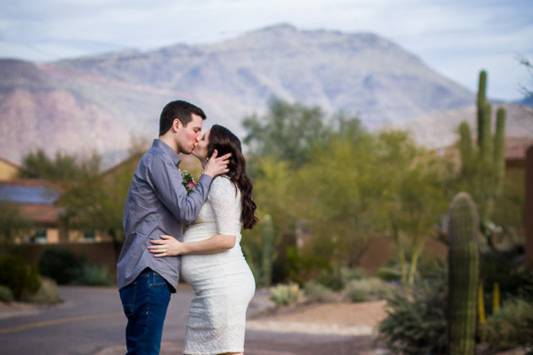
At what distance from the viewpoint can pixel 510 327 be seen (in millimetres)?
14195

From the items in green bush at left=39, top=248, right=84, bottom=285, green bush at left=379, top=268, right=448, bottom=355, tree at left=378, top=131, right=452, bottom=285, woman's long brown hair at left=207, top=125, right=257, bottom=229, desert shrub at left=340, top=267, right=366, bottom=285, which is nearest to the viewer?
woman's long brown hair at left=207, top=125, right=257, bottom=229

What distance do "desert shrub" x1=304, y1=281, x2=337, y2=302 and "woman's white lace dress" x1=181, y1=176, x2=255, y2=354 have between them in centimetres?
2151

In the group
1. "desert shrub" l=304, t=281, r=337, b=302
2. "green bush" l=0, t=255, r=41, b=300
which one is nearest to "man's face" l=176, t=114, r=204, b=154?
"green bush" l=0, t=255, r=41, b=300

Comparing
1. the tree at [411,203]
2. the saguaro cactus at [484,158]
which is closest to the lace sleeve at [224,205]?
the tree at [411,203]

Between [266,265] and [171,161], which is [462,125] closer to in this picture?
[266,265]

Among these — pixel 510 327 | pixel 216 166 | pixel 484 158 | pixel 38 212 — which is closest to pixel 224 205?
pixel 216 166

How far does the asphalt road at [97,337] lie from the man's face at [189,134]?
609cm

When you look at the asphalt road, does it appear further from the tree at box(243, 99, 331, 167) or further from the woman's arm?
the tree at box(243, 99, 331, 167)

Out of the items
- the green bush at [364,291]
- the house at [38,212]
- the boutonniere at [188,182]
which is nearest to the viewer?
the boutonniere at [188,182]

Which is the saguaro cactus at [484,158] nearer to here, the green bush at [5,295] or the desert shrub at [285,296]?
the desert shrub at [285,296]

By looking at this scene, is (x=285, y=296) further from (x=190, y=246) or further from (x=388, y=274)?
(x=190, y=246)

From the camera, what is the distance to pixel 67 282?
39969 mm

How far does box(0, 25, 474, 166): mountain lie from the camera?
101 metres

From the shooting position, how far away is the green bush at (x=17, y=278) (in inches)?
965
